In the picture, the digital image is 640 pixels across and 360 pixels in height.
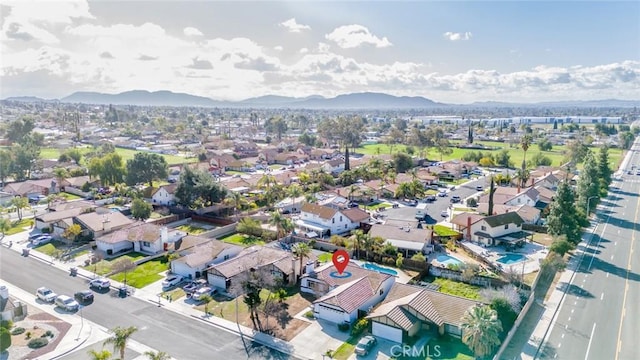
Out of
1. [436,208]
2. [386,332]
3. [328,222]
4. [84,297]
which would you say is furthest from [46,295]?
[436,208]

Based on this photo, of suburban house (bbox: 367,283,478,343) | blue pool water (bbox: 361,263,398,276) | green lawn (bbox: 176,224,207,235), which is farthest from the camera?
green lawn (bbox: 176,224,207,235)

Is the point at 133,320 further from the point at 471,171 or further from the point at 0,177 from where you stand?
the point at 471,171

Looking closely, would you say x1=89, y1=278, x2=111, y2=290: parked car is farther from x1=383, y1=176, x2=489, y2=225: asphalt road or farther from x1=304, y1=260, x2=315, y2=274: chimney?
x1=383, y1=176, x2=489, y2=225: asphalt road

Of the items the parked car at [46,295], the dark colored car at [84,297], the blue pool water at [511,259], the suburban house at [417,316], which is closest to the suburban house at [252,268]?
the dark colored car at [84,297]

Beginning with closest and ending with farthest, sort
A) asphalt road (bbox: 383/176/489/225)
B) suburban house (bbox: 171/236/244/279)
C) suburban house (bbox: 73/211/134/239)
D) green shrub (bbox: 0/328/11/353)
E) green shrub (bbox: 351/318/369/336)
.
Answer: green shrub (bbox: 0/328/11/353), green shrub (bbox: 351/318/369/336), suburban house (bbox: 171/236/244/279), suburban house (bbox: 73/211/134/239), asphalt road (bbox: 383/176/489/225)

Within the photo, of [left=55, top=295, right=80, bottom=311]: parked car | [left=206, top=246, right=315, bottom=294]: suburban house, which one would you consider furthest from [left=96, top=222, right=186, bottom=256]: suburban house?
[left=55, top=295, right=80, bottom=311]: parked car

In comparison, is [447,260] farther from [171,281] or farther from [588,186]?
[588,186]
